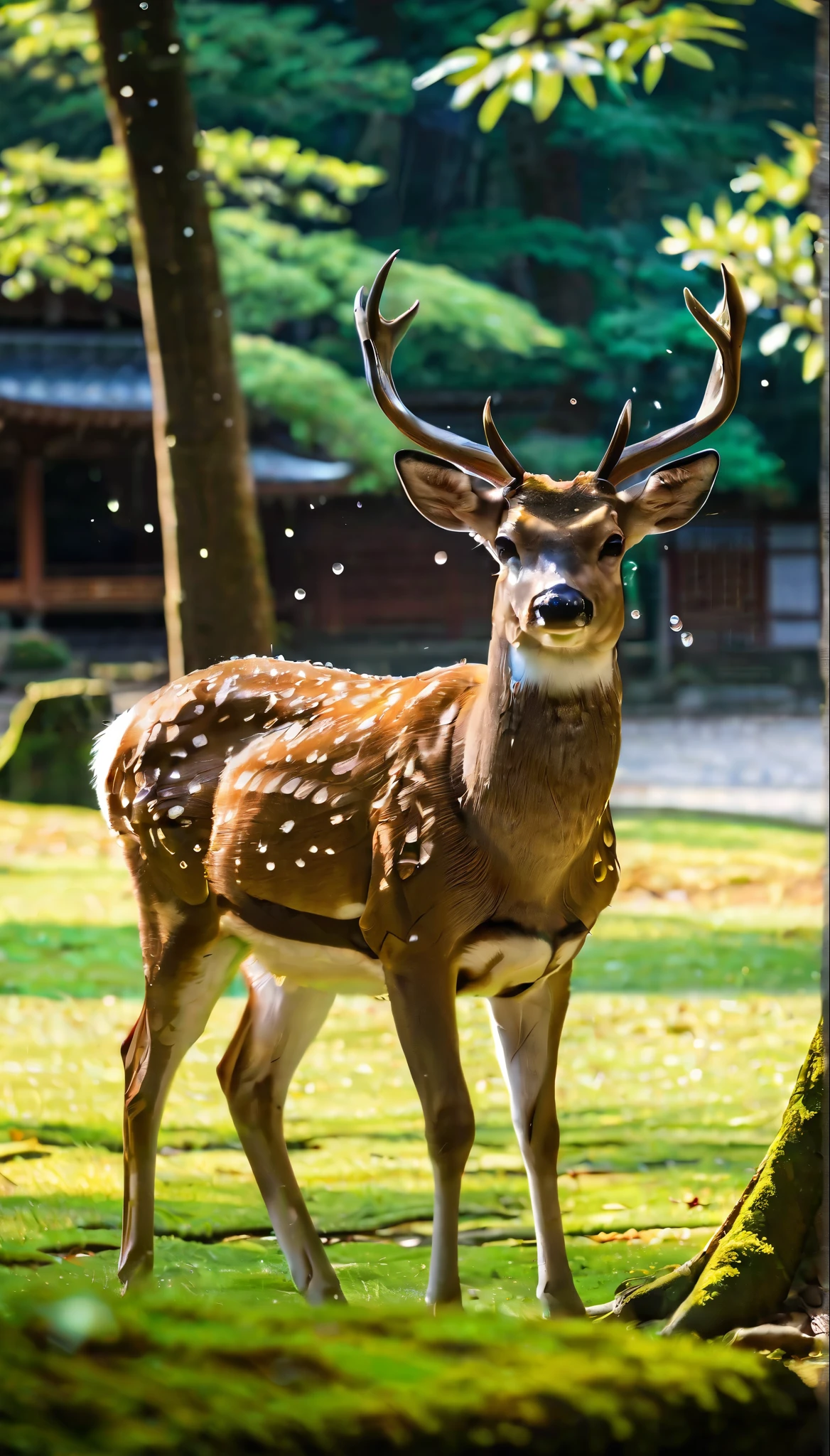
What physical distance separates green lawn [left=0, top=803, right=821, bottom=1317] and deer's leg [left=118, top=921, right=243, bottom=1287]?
0.65 feet

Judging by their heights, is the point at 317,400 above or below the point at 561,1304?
above

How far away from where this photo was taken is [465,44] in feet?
54.7

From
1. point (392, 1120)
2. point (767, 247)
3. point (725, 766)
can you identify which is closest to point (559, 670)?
point (392, 1120)

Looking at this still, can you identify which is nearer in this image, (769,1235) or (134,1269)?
(769,1235)

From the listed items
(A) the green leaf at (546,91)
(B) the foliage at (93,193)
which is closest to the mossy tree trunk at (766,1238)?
(A) the green leaf at (546,91)

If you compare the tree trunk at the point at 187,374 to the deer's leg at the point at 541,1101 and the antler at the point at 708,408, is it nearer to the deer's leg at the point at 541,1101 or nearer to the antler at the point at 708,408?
the deer's leg at the point at 541,1101

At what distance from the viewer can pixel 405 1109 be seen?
5895 mm

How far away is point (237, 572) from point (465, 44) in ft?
39.6

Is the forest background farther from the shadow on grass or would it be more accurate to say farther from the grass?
the shadow on grass

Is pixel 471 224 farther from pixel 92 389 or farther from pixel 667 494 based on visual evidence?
pixel 667 494

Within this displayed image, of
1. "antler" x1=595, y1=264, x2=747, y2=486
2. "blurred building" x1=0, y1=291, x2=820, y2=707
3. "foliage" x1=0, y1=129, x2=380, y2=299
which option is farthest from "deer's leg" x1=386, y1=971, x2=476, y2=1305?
"blurred building" x1=0, y1=291, x2=820, y2=707

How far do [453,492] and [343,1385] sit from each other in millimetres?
1689

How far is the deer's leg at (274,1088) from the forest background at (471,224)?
12972mm

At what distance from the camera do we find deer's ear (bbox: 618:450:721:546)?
9.82 ft
